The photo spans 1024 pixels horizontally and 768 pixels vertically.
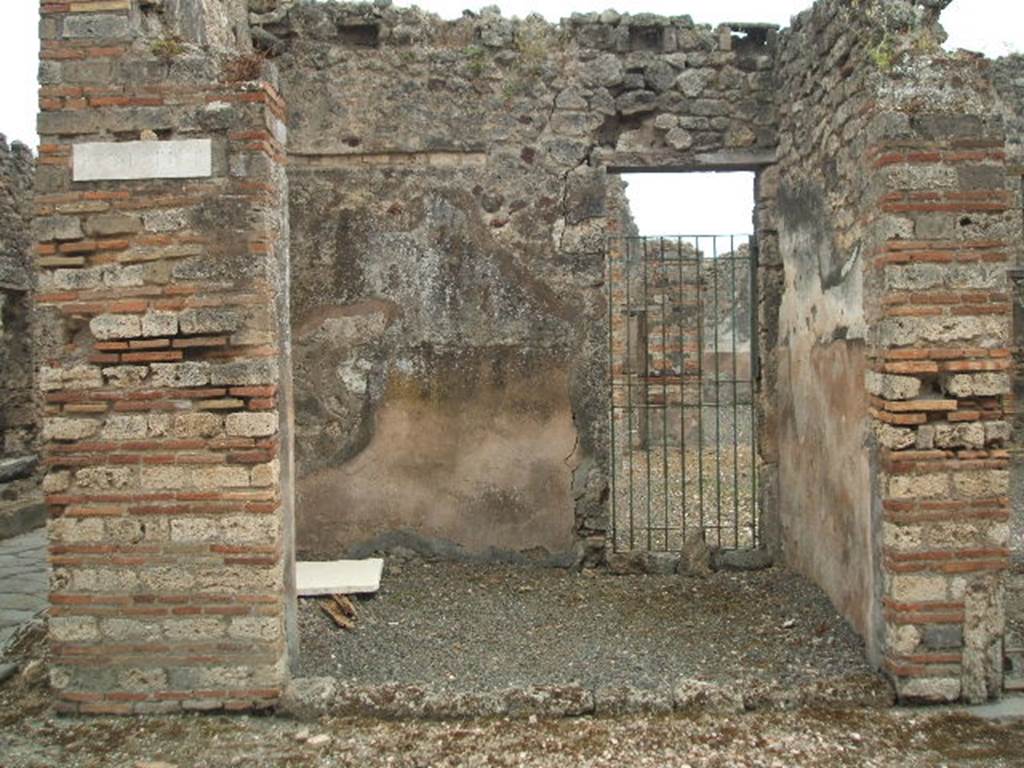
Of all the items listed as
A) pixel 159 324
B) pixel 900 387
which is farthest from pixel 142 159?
pixel 900 387

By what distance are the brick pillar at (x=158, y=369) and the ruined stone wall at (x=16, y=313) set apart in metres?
6.74

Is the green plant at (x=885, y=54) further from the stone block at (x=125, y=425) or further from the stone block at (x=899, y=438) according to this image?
the stone block at (x=125, y=425)

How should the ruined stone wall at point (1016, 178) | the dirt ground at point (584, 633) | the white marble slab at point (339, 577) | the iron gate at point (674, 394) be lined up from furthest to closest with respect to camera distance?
1. the ruined stone wall at point (1016, 178)
2. the iron gate at point (674, 394)
3. the white marble slab at point (339, 577)
4. the dirt ground at point (584, 633)

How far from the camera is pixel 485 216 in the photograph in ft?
22.9

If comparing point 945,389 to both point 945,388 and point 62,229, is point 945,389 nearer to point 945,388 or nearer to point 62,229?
point 945,388

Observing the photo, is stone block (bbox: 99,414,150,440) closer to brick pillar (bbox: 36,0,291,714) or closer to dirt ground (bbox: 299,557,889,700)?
brick pillar (bbox: 36,0,291,714)

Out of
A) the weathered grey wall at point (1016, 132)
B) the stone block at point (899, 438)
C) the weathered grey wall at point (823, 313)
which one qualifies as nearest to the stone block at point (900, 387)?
the stone block at point (899, 438)

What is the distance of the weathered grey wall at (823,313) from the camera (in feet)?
16.7

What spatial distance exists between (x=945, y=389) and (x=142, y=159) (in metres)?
3.94

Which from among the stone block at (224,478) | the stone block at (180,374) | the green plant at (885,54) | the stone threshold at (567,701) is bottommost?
the stone threshold at (567,701)

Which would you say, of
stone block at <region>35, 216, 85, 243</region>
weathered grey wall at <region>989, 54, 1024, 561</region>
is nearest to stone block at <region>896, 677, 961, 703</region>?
stone block at <region>35, 216, 85, 243</region>

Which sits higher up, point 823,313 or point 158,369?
point 823,313

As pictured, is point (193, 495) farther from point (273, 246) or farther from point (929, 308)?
point (929, 308)

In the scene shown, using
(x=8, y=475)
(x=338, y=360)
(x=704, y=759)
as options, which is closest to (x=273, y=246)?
(x=338, y=360)
